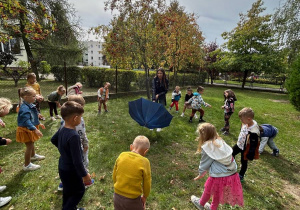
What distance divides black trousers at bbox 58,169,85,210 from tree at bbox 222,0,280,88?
21971 millimetres

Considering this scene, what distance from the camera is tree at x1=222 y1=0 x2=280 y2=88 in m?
19.1

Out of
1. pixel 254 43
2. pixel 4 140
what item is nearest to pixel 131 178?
pixel 4 140

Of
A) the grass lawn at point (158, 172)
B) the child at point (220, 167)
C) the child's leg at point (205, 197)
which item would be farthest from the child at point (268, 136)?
the child's leg at point (205, 197)

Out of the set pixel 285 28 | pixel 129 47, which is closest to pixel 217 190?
pixel 129 47

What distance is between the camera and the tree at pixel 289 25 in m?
11.6

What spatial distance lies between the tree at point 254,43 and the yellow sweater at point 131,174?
21665 mm

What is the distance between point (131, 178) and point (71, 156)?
81 cm

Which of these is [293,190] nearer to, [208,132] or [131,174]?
[208,132]

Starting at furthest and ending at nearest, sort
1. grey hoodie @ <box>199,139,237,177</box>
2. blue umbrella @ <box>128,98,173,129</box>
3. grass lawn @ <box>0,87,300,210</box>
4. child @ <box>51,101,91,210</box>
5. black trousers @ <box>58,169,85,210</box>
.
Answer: blue umbrella @ <box>128,98,173,129</box> < grass lawn @ <box>0,87,300,210</box> < grey hoodie @ <box>199,139,237,177</box> < black trousers @ <box>58,169,85,210</box> < child @ <box>51,101,91,210</box>

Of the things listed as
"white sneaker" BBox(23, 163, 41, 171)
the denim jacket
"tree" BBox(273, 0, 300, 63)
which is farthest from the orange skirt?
"tree" BBox(273, 0, 300, 63)

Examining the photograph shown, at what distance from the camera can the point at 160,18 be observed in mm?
9258

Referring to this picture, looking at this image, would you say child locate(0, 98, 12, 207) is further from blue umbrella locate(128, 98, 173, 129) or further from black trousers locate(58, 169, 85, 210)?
blue umbrella locate(128, 98, 173, 129)

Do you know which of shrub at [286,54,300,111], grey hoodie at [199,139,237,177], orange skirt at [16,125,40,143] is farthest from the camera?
shrub at [286,54,300,111]

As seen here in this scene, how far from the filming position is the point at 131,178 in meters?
1.84
